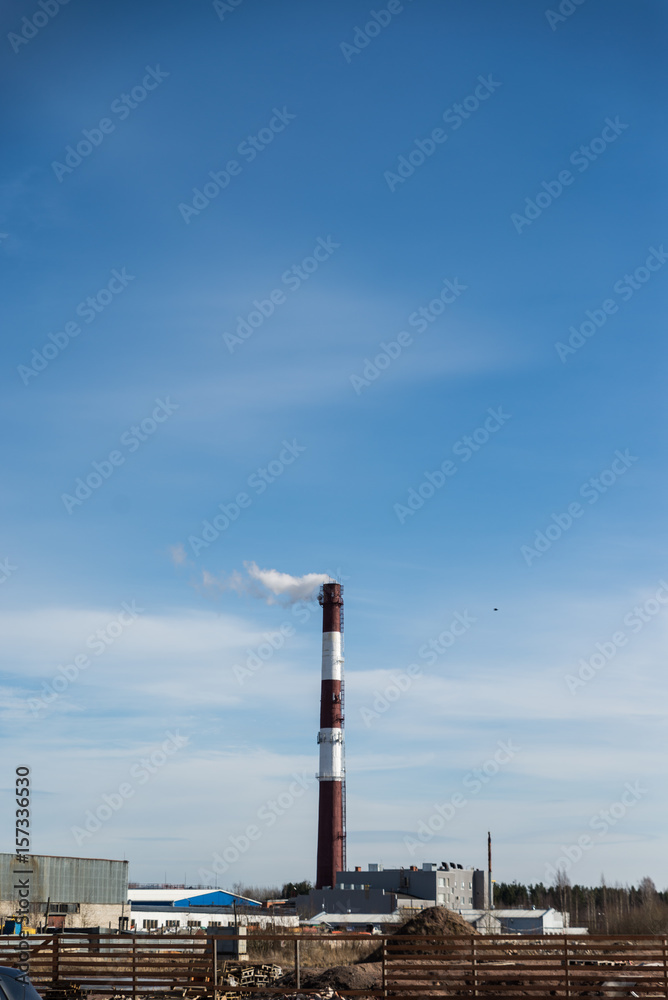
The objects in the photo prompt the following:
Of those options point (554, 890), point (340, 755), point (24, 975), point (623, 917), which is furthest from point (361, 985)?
point (554, 890)

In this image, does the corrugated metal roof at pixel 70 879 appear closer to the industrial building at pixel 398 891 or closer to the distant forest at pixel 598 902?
the industrial building at pixel 398 891

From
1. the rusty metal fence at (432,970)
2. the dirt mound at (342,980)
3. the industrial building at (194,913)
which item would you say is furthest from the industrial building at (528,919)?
the rusty metal fence at (432,970)

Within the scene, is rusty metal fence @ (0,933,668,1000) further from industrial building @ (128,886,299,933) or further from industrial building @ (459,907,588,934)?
industrial building @ (459,907,588,934)

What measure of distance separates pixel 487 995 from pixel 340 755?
44804 mm

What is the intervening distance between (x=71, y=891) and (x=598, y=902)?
73.7 metres

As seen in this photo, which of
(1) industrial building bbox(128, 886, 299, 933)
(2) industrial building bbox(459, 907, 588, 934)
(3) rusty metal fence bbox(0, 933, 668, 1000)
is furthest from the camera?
(2) industrial building bbox(459, 907, 588, 934)

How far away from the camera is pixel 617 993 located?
21.4 m

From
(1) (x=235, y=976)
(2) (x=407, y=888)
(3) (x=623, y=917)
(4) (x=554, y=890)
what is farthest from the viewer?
(4) (x=554, y=890)

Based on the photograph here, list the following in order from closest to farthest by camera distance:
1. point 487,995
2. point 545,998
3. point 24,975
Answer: point 24,975 → point 545,998 → point 487,995

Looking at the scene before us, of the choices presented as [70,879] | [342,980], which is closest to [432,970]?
[342,980]

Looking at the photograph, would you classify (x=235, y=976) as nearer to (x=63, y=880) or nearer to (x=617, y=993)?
(x=617, y=993)

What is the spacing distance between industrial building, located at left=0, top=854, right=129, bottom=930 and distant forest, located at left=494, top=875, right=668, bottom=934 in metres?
34.0

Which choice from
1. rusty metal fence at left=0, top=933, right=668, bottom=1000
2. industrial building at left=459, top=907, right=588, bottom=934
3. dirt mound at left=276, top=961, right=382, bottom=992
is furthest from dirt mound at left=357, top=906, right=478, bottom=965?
industrial building at left=459, top=907, right=588, bottom=934

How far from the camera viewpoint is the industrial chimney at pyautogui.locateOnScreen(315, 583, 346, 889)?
65000 millimetres
